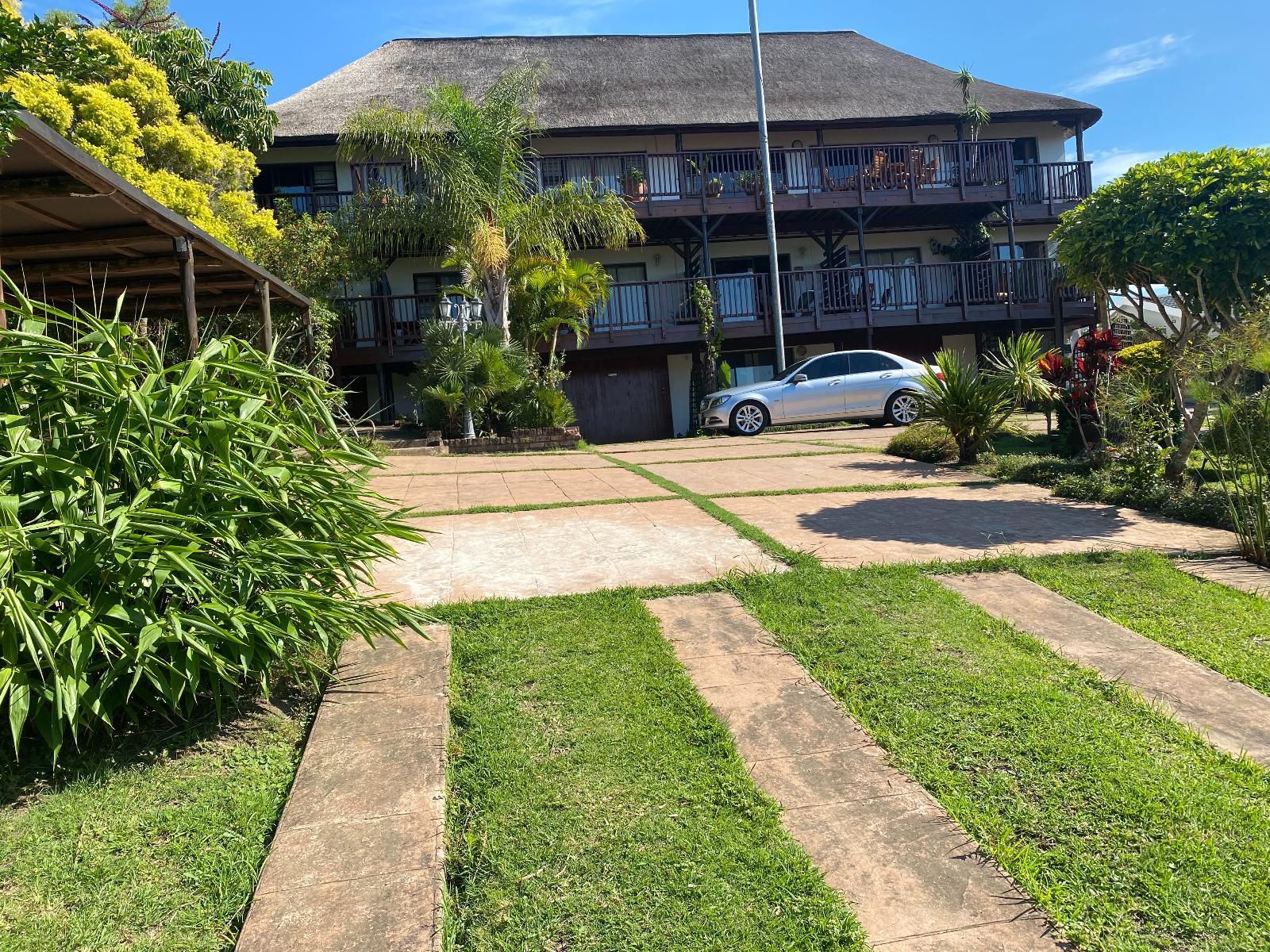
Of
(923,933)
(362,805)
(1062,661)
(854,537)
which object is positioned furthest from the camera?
(854,537)

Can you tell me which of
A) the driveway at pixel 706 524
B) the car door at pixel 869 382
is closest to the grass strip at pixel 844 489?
the driveway at pixel 706 524

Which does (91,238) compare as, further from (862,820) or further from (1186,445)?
(1186,445)

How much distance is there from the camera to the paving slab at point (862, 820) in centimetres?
201

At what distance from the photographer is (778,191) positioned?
1909 cm

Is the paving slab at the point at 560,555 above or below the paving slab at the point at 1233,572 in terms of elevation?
above

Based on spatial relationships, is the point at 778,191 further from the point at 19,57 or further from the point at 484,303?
the point at 19,57

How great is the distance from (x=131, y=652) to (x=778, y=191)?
61.0 feet

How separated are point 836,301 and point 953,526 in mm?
13929

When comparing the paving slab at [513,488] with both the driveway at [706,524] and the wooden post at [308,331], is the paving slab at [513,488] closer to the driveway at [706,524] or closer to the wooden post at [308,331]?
the driveway at [706,524]

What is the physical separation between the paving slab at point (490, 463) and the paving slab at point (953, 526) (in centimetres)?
386

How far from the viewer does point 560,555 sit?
5.25 metres

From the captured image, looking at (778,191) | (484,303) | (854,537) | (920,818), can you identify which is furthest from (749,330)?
(920,818)

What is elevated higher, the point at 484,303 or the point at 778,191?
the point at 778,191

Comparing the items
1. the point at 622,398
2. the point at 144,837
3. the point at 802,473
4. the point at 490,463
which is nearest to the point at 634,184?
the point at 622,398
